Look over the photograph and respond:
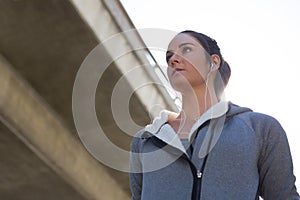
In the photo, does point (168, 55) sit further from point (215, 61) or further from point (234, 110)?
point (234, 110)

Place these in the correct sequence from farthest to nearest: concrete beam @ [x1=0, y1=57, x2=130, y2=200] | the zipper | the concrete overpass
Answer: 1. concrete beam @ [x1=0, y1=57, x2=130, y2=200]
2. the concrete overpass
3. the zipper

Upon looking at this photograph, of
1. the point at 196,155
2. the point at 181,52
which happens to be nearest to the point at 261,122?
the point at 196,155

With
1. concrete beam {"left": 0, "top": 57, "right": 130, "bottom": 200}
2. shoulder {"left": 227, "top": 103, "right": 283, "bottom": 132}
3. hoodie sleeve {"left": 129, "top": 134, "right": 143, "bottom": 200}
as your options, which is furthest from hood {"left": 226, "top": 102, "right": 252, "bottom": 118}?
concrete beam {"left": 0, "top": 57, "right": 130, "bottom": 200}

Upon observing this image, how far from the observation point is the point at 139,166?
2.18 metres

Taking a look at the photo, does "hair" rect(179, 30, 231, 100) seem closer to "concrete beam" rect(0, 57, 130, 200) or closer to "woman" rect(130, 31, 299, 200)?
"woman" rect(130, 31, 299, 200)

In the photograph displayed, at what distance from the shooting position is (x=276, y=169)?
1.92m

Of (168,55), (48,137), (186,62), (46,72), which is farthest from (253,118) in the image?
(48,137)

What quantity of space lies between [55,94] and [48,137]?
117 centimetres

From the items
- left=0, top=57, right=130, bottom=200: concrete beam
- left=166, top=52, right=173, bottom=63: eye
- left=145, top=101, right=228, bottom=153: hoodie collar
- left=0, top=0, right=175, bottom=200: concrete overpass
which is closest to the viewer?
left=145, top=101, right=228, bottom=153: hoodie collar

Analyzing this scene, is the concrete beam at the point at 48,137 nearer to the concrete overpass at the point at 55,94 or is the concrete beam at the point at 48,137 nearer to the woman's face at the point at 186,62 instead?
→ the concrete overpass at the point at 55,94

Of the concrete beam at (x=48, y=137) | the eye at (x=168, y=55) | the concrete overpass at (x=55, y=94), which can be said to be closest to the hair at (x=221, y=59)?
the eye at (x=168, y=55)

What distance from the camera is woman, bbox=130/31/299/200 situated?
73.6 inches

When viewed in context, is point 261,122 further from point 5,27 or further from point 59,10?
point 5,27

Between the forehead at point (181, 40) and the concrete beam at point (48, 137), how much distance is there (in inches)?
306
